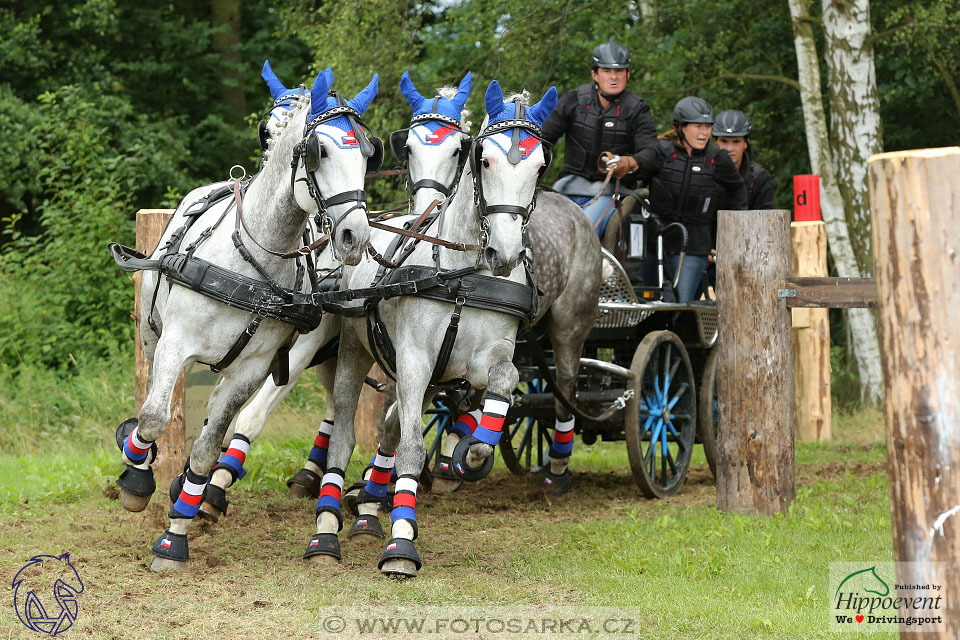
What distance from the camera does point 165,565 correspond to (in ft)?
16.7

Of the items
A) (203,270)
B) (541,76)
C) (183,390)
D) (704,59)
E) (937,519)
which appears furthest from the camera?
(704,59)

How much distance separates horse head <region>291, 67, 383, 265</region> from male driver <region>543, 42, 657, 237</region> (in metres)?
2.87

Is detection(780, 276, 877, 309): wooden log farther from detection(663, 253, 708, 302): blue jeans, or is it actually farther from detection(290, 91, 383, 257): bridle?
detection(290, 91, 383, 257): bridle

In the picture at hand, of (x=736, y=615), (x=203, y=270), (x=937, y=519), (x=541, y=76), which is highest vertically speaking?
(x=541, y=76)

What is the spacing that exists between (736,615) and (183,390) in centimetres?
404

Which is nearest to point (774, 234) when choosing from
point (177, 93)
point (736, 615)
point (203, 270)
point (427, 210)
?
point (427, 210)

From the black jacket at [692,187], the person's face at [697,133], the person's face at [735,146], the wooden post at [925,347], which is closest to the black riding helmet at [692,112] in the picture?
the person's face at [697,133]

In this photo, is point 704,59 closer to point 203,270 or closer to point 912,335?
point 203,270

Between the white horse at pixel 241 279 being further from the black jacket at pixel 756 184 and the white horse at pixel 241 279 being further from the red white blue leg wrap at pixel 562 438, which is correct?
the black jacket at pixel 756 184

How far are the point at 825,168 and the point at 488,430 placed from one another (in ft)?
26.2

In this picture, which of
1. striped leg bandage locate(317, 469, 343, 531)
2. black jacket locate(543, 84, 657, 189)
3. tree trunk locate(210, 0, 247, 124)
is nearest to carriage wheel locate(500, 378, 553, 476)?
black jacket locate(543, 84, 657, 189)

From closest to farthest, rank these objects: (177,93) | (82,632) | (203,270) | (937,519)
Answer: (937,519) → (82,632) → (203,270) → (177,93)

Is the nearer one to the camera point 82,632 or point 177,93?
point 82,632

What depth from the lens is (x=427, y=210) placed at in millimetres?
5270
